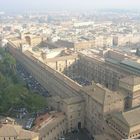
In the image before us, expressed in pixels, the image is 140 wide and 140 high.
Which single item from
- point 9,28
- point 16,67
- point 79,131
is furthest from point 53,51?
point 9,28

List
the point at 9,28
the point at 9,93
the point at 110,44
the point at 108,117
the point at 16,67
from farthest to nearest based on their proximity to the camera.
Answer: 1. the point at 9,28
2. the point at 110,44
3. the point at 16,67
4. the point at 9,93
5. the point at 108,117

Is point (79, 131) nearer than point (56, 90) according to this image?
Yes

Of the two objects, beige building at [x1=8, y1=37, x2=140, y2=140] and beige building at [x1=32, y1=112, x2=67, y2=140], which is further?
beige building at [x1=32, y1=112, x2=67, y2=140]

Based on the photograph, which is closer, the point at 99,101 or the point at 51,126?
the point at 51,126

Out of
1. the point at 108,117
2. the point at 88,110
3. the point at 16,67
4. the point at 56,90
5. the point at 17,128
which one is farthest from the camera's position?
the point at 16,67

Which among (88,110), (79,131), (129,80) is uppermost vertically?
(129,80)

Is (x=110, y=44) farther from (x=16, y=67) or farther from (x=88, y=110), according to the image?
(x=88, y=110)

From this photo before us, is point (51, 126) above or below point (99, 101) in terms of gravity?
below

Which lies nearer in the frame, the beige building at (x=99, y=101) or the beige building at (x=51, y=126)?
the beige building at (x=99, y=101)

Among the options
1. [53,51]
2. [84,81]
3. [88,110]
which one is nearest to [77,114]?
[88,110]

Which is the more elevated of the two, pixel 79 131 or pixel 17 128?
pixel 17 128
